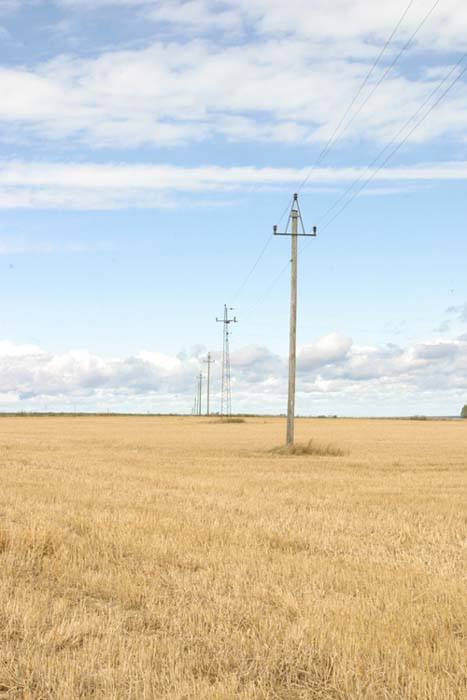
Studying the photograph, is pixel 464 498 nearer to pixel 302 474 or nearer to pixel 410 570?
pixel 302 474

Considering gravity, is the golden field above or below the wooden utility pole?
below

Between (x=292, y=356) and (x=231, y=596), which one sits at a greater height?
(x=292, y=356)

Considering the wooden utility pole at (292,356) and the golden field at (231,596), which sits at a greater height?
the wooden utility pole at (292,356)

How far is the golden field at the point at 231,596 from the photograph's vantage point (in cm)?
561

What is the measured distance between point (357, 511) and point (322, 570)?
19.9 feet

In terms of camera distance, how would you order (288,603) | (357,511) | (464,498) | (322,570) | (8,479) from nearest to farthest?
1. (288,603)
2. (322,570)
3. (357,511)
4. (464,498)
5. (8,479)

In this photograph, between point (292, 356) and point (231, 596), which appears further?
point (292, 356)

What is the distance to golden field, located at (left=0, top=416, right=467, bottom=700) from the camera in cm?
561

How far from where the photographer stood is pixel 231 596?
8000mm

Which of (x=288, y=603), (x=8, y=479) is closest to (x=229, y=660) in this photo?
(x=288, y=603)

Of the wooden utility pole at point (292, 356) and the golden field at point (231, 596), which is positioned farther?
the wooden utility pole at point (292, 356)

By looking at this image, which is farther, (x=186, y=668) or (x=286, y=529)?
(x=286, y=529)

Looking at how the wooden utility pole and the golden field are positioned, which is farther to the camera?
the wooden utility pole

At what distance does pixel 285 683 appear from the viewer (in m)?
5.65
